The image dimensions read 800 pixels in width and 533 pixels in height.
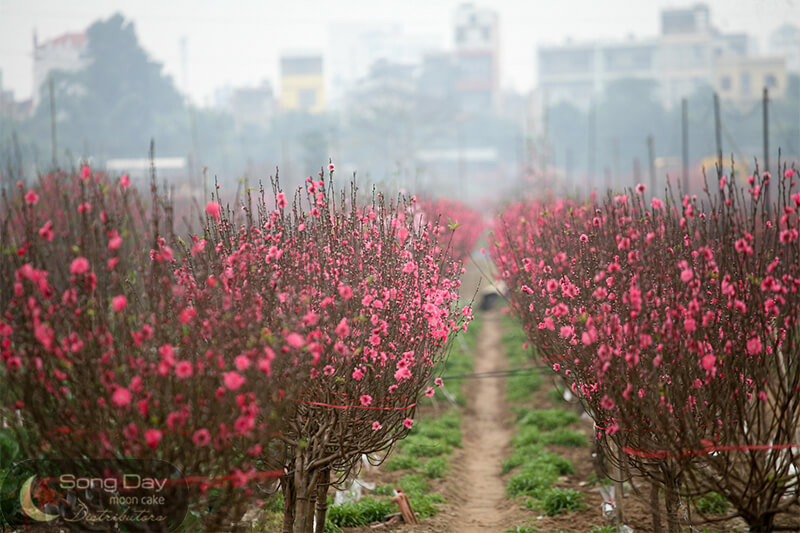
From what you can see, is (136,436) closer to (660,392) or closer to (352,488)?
(660,392)

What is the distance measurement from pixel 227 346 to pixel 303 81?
81.3m

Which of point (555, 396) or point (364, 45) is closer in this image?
point (555, 396)

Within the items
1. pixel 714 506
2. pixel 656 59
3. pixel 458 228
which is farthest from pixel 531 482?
pixel 656 59

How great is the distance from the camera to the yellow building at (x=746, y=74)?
212 feet

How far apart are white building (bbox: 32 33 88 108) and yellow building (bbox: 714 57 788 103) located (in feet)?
155

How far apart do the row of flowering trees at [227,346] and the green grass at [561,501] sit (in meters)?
2.39

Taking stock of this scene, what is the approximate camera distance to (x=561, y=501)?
7723 millimetres

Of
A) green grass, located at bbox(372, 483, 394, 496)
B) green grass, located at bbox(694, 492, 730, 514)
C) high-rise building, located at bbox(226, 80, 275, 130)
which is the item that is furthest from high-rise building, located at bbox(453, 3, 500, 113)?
green grass, located at bbox(694, 492, 730, 514)

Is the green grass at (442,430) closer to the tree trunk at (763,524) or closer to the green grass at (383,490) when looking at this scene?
the green grass at (383,490)

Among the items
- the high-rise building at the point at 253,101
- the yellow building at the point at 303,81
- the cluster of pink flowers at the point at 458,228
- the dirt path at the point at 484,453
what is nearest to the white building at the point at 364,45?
the yellow building at the point at 303,81

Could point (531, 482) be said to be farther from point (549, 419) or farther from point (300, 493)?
point (300, 493)

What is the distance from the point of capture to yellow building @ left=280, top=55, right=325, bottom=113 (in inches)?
3260

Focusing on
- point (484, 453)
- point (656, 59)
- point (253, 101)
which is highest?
point (656, 59)

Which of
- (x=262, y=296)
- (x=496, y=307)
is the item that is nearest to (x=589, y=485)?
(x=262, y=296)
